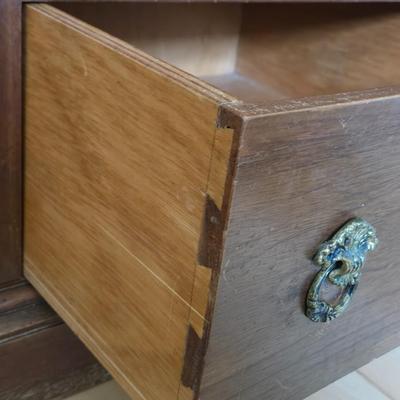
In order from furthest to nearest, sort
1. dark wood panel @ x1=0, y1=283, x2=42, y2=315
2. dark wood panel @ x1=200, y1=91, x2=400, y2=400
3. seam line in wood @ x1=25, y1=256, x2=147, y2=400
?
dark wood panel @ x1=0, y1=283, x2=42, y2=315 < seam line in wood @ x1=25, y1=256, x2=147, y2=400 < dark wood panel @ x1=200, y1=91, x2=400, y2=400

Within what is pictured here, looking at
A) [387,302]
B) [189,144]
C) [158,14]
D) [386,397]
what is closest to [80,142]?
[189,144]

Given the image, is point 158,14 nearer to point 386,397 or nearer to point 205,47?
point 205,47

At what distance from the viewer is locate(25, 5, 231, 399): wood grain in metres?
0.41

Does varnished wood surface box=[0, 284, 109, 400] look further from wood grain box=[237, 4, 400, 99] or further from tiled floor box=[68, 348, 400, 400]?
wood grain box=[237, 4, 400, 99]

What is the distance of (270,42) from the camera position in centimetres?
99

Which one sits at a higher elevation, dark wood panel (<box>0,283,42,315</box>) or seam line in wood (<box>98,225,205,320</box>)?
seam line in wood (<box>98,225,205,320</box>)

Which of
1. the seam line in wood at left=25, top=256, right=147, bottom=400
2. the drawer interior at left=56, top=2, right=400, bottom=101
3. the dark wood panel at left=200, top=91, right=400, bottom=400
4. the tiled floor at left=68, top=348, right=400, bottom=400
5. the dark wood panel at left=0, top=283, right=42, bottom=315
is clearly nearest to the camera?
the dark wood panel at left=200, top=91, right=400, bottom=400

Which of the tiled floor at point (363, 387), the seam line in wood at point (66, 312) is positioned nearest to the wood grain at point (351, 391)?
the tiled floor at point (363, 387)

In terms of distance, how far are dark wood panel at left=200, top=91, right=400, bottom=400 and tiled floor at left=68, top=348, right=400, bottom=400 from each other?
0.30m

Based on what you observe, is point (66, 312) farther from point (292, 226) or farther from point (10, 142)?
point (292, 226)

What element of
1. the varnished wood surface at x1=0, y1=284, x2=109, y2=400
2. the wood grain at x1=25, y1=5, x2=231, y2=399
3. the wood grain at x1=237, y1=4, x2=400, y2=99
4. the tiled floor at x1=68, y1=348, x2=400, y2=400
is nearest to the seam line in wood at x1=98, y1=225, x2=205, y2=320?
the wood grain at x1=25, y1=5, x2=231, y2=399

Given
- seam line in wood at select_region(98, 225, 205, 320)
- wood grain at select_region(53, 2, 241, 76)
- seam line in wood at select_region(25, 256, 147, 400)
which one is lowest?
seam line in wood at select_region(25, 256, 147, 400)

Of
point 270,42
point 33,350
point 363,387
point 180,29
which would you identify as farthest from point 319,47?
point 33,350

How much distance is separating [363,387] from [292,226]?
498mm
